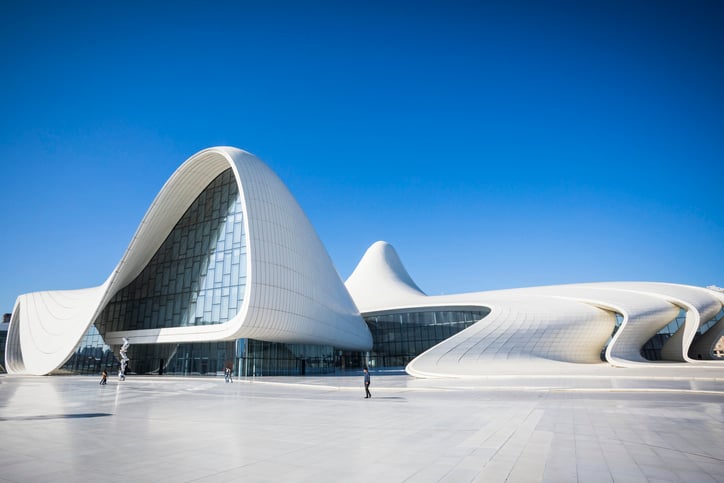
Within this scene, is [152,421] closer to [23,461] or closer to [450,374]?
[23,461]

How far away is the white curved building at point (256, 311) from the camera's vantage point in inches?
1304

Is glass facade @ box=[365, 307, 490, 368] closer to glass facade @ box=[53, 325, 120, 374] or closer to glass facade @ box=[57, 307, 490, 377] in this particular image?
glass facade @ box=[57, 307, 490, 377]

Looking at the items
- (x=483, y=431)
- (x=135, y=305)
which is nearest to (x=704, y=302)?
(x=483, y=431)

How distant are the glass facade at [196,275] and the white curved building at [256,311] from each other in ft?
0.41

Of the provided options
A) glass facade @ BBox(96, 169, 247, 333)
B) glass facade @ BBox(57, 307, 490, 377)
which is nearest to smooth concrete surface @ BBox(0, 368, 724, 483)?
glass facade @ BBox(57, 307, 490, 377)

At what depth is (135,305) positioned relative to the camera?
41500mm

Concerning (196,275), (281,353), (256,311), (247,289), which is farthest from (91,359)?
(256,311)

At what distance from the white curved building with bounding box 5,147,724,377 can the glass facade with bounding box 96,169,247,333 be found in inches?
4.9

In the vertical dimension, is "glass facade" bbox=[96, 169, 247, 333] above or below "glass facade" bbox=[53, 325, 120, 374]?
above

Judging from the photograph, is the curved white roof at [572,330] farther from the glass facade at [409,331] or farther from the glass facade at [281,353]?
the glass facade at [281,353]

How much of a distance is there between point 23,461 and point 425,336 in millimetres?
49739

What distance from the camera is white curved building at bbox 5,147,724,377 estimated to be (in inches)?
1304

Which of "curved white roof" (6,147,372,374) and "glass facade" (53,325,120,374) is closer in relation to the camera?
"curved white roof" (6,147,372,374)

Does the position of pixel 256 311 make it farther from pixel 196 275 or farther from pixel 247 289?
pixel 196 275
